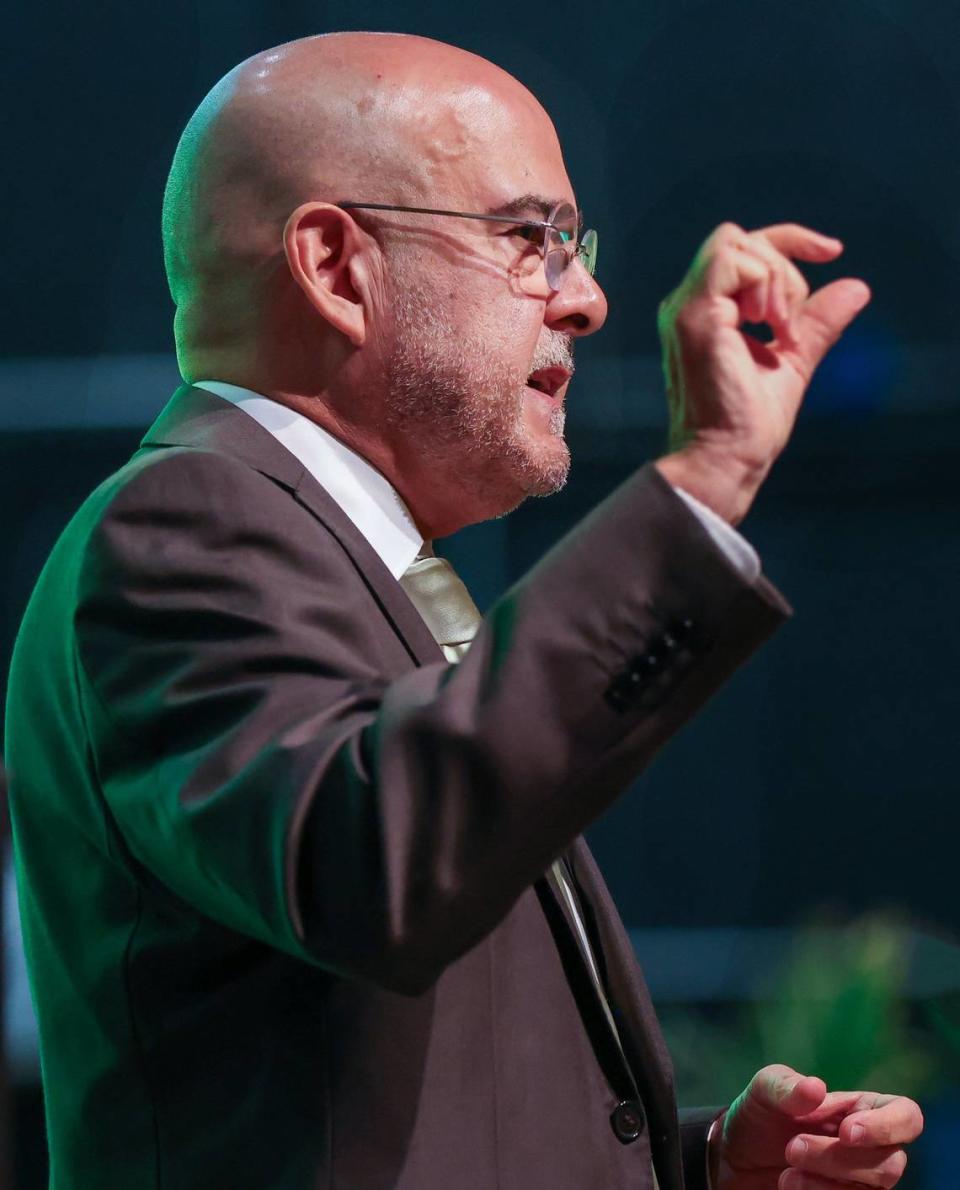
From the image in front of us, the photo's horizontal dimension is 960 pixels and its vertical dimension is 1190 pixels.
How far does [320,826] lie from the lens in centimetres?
90

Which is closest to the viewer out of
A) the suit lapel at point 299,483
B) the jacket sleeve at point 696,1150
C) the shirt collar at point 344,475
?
the suit lapel at point 299,483

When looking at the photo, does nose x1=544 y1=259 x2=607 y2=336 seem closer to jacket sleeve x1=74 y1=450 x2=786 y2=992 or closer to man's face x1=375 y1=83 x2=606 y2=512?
man's face x1=375 y1=83 x2=606 y2=512

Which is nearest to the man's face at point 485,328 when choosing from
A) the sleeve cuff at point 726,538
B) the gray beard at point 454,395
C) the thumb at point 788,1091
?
the gray beard at point 454,395

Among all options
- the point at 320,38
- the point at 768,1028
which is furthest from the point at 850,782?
the point at 320,38

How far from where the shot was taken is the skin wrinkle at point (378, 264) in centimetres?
138

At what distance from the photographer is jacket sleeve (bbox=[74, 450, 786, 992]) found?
2.90 ft

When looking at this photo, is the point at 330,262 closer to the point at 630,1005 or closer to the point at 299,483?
the point at 299,483

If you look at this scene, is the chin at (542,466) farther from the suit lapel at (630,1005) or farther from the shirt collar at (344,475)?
the suit lapel at (630,1005)

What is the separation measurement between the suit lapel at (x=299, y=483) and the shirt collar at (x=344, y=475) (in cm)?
5

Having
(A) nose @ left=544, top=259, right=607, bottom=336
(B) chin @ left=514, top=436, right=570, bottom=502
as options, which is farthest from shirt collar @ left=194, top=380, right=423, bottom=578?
(A) nose @ left=544, top=259, right=607, bottom=336

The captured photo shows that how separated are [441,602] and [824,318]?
48 cm

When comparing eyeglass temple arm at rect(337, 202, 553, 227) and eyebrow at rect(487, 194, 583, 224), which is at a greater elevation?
eyebrow at rect(487, 194, 583, 224)

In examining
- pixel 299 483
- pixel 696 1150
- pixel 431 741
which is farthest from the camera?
Answer: pixel 696 1150

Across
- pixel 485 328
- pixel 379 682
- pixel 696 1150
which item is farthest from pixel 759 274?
pixel 696 1150
